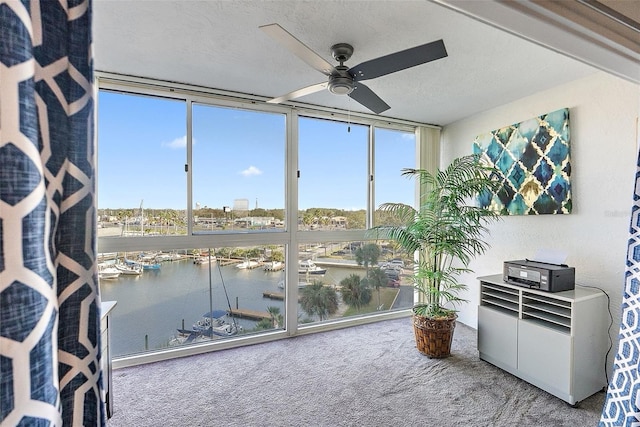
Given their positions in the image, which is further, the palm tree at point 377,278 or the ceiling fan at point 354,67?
the palm tree at point 377,278

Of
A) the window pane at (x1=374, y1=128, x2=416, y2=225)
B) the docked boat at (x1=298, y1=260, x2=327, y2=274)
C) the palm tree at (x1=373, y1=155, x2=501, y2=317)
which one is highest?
the window pane at (x1=374, y1=128, x2=416, y2=225)

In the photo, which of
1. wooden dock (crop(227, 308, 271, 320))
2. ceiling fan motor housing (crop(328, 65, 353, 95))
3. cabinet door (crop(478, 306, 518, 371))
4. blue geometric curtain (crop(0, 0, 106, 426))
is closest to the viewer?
blue geometric curtain (crop(0, 0, 106, 426))

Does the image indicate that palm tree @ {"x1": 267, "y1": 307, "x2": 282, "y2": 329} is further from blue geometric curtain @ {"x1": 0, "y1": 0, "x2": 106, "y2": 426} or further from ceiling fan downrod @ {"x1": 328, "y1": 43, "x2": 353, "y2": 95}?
blue geometric curtain @ {"x1": 0, "y1": 0, "x2": 106, "y2": 426}

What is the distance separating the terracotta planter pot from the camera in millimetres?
2758

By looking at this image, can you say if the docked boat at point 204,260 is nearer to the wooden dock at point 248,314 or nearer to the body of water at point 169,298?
the body of water at point 169,298

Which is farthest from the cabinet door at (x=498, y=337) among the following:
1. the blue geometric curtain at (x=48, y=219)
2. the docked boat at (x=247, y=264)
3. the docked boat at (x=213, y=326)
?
the blue geometric curtain at (x=48, y=219)

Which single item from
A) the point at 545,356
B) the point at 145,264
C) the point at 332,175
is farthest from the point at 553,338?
the point at 145,264

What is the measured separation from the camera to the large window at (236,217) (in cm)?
271

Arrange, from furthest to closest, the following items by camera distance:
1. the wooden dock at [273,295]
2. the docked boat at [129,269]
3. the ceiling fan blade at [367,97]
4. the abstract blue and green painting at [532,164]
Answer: the wooden dock at [273,295]
the docked boat at [129,269]
the abstract blue and green painting at [532,164]
the ceiling fan blade at [367,97]

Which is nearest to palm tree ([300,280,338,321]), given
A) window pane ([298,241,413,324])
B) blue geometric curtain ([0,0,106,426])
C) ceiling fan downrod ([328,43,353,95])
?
window pane ([298,241,413,324])

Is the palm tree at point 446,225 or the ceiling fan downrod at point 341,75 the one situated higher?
the ceiling fan downrod at point 341,75

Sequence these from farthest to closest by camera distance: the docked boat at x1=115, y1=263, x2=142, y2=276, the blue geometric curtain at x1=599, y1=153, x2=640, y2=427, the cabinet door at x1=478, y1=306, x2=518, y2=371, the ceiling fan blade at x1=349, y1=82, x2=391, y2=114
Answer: the docked boat at x1=115, y1=263, x2=142, y2=276, the cabinet door at x1=478, y1=306, x2=518, y2=371, the ceiling fan blade at x1=349, y1=82, x2=391, y2=114, the blue geometric curtain at x1=599, y1=153, x2=640, y2=427

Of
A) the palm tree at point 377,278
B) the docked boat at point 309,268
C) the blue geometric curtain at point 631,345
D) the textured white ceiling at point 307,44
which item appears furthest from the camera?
the palm tree at point 377,278

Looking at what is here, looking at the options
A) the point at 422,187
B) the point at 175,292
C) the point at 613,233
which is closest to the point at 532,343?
→ the point at 613,233
